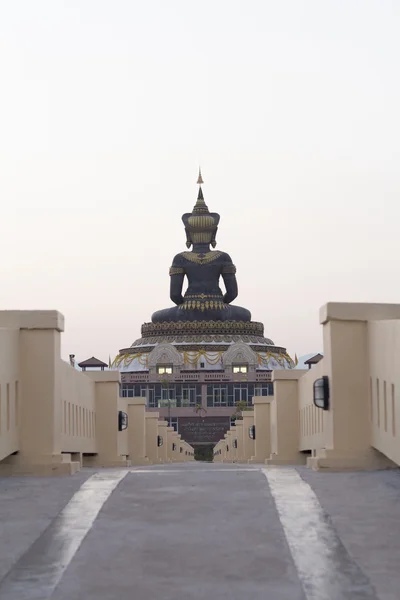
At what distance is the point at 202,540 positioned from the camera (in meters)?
7.94

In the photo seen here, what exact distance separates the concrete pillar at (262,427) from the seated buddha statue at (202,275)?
89532 mm

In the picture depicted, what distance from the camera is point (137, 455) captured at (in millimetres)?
37875

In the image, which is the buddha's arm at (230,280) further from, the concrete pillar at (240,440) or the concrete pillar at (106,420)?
the concrete pillar at (106,420)

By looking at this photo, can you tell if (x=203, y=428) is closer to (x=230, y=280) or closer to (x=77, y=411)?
(x=230, y=280)

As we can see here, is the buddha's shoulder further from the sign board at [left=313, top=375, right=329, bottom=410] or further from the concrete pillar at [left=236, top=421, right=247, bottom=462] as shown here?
the sign board at [left=313, top=375, right=329, bottom=410]

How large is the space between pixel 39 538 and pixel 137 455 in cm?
3010

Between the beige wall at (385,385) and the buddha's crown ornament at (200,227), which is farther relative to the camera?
the buddha's crown ornament at (200,227)

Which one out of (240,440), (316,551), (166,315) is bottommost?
(240,440)

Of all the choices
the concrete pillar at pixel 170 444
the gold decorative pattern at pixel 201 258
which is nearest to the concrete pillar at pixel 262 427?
the concrete pillar at pixel 170 444

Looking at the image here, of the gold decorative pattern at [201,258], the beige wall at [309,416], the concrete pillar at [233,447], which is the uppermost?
the gold decorative pattern at [201,258]

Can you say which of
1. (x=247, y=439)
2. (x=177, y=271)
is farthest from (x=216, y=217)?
(x=247, y=439)

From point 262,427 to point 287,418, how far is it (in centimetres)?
766

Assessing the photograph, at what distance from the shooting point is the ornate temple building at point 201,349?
12538cm

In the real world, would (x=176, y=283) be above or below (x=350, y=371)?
above
